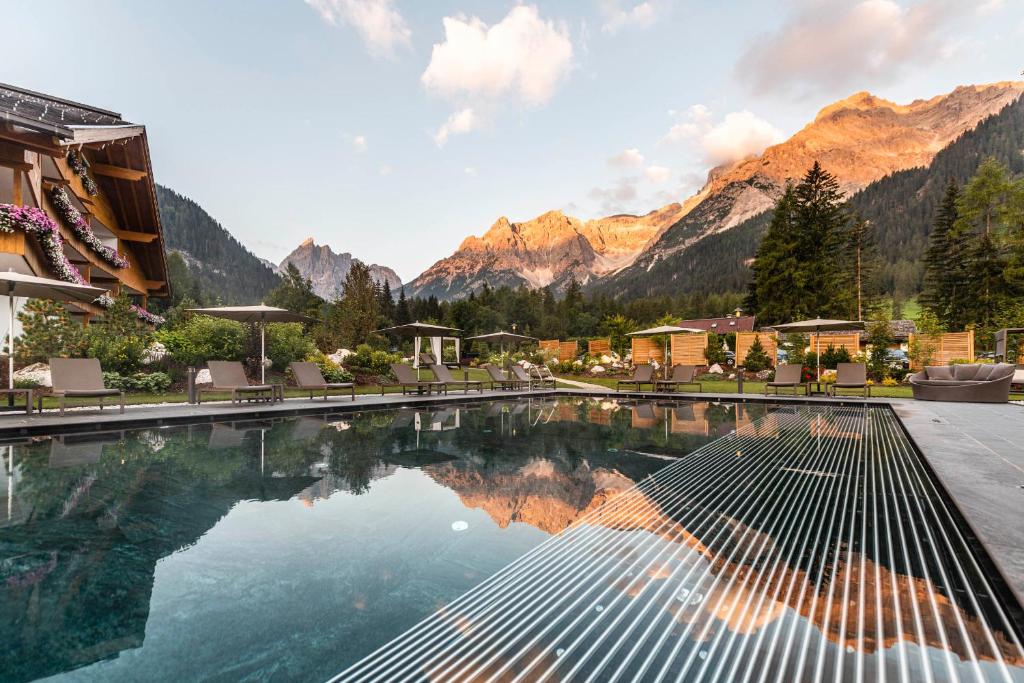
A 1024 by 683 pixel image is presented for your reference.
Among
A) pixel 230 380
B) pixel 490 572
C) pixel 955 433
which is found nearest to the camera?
pixel 490 572

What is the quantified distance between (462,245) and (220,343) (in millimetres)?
180908

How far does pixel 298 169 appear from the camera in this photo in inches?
925

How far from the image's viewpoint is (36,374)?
974 cm

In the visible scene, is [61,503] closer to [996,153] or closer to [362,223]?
[362,223]

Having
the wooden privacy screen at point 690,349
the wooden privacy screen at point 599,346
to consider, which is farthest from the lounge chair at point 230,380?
the wooden privacy screen at point 599,346

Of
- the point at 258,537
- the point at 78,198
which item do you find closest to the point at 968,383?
the point at 258,537

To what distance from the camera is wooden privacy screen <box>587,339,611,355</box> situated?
83.7 ft

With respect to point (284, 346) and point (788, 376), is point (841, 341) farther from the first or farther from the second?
point (284, 346)

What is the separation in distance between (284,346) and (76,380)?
584 cm

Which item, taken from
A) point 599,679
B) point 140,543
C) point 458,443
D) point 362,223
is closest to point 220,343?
point 458,443

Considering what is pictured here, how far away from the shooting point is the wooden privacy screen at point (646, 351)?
22.2m

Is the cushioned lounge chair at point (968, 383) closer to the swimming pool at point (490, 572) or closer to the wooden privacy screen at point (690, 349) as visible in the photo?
the swimming pool at point (490, 572)

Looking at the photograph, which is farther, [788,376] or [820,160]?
[820,160]

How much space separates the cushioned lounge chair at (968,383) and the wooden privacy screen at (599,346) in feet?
48.5
